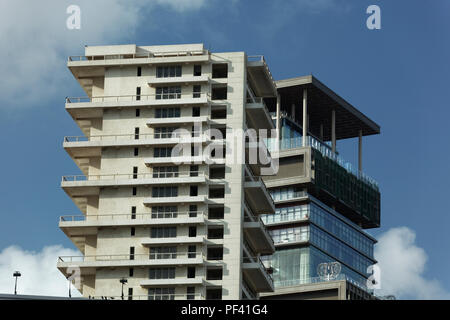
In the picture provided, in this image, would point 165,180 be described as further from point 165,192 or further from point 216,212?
point 216,212

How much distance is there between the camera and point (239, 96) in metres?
160

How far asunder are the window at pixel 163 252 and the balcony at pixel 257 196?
15.2m

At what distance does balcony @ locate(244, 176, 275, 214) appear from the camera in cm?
15775

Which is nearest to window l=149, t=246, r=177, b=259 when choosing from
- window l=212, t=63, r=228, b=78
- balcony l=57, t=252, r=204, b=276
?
balcony l=57, t=252, r=204, b=276

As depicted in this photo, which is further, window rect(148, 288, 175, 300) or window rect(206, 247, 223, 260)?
window rect(206, 247, 223, 260)

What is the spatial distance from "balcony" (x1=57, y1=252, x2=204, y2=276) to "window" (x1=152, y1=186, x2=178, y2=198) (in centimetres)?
933

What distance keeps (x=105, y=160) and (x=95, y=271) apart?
16977mm

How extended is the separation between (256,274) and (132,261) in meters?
19.4

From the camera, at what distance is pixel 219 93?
162625 mm

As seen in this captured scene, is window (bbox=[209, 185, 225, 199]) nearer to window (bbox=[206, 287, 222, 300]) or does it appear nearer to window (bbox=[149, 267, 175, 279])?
window (bbox=[149, 267, 175, 279])

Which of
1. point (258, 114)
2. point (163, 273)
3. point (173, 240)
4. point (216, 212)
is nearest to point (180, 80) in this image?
point (258, 114)
